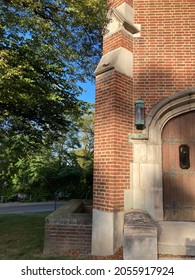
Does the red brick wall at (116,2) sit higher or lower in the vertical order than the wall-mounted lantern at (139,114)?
higher

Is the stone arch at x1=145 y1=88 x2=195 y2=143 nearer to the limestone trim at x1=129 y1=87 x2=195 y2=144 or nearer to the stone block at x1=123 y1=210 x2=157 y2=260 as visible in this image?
the limestone trim at x1=129 y1=87 x2=195 y2=144

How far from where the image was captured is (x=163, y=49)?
574 centimetres

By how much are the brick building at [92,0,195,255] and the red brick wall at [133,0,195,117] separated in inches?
0.9

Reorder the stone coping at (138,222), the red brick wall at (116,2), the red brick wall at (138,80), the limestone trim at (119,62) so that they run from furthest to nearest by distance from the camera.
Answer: the red brick wall at (116,2) → the limestone trim at (119,62) → the red brick wall at (138,80) → the stone coping at (138,222)

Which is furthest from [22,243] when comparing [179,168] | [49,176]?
[49,176]

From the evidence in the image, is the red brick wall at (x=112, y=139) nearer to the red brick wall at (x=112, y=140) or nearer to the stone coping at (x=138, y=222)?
the red brick wall at (x=112, y=140)

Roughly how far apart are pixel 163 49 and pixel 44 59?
3.64m

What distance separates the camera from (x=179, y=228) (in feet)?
15.6

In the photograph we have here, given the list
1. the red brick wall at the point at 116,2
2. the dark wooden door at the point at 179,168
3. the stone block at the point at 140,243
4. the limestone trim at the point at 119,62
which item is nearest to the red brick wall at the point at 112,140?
the limestone trim at the point at 119,62

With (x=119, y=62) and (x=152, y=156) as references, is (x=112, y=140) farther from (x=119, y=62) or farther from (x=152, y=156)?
(x=119, y=62)

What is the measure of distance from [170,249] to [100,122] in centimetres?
289

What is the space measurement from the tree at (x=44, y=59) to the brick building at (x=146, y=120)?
120 cm

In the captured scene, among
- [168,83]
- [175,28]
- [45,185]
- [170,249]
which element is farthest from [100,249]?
[45,185]

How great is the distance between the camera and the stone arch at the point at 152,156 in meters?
5.21
